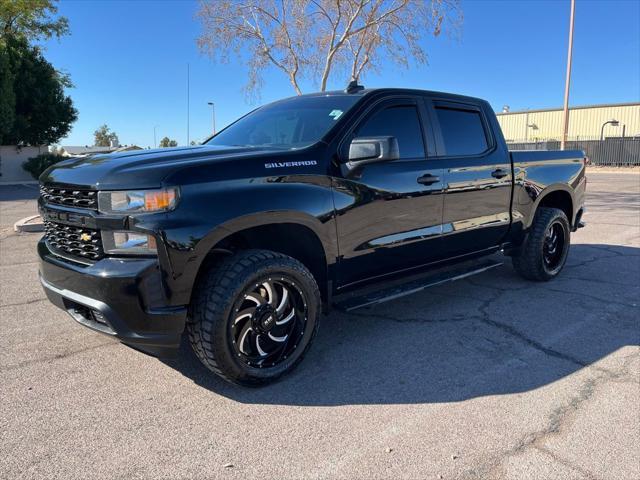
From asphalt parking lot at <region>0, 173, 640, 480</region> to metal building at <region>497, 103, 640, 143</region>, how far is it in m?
47.5

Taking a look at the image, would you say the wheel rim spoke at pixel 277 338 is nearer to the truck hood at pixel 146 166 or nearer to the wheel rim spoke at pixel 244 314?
the wheel rim spoke at pixel 244 314

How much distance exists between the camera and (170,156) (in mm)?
3281

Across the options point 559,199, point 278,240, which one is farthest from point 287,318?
point 559,199

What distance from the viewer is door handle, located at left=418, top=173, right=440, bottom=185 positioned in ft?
13.6

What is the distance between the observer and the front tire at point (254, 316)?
2977 millimetres

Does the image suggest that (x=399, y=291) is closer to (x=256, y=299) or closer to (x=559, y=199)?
(x=256, y=299)

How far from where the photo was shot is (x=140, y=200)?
2.81 metres

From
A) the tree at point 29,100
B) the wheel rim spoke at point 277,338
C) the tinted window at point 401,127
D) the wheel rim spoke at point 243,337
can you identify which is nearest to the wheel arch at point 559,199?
the tinted window at point 401,127

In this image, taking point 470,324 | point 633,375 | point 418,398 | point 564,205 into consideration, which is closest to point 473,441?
point 418,398

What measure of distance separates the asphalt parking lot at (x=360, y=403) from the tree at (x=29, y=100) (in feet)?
89.0

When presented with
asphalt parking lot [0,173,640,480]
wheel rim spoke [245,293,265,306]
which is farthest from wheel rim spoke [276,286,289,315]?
asphalt parking lot [0,173,640,480]

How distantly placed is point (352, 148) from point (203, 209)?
1.18m

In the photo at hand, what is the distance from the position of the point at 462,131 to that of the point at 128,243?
3306 millimetres

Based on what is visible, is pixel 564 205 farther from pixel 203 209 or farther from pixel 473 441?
pixel 203 209
